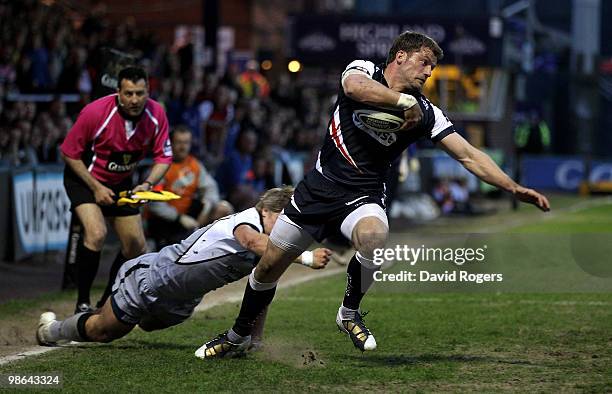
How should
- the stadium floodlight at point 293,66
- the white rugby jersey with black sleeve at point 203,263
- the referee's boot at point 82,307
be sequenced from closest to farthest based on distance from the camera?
the white rugby jersey with black sleeve at point 203,263 → the referee's boot at point 82,307 → the stadium floodlight at point 293,66

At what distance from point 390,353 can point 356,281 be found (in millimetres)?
599

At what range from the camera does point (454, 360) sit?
8.32m

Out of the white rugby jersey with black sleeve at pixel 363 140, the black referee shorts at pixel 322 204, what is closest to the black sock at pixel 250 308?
the black referee shorts at pixel 322 204

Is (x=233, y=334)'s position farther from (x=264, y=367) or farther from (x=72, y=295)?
(x=72, y=295)

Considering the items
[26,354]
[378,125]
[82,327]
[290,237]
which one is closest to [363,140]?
[378,125]

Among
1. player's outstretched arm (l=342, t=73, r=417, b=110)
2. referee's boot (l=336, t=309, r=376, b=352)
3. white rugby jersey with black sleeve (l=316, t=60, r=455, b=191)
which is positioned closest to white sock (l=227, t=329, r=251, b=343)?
referee's boot (l=336, t=309, r=376, b=352)

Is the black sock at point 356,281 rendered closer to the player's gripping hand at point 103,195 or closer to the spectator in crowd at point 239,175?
the player's gripping hand at point 103,195

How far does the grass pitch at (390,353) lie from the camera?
7426 millimetres

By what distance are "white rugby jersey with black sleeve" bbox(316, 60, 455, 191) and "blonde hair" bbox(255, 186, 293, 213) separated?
0.93 feet

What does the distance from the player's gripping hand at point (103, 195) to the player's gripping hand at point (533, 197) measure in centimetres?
383

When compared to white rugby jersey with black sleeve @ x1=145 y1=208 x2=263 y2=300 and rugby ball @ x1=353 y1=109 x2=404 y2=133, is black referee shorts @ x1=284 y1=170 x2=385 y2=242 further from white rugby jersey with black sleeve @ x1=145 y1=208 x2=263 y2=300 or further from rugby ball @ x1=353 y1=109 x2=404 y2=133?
rugby ball @ x1=353 y1=109 x2=404 y2=133

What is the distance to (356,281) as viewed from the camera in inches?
331

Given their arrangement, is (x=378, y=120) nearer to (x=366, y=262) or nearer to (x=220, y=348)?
(x=366, y=262)

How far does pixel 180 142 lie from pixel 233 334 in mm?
6728
